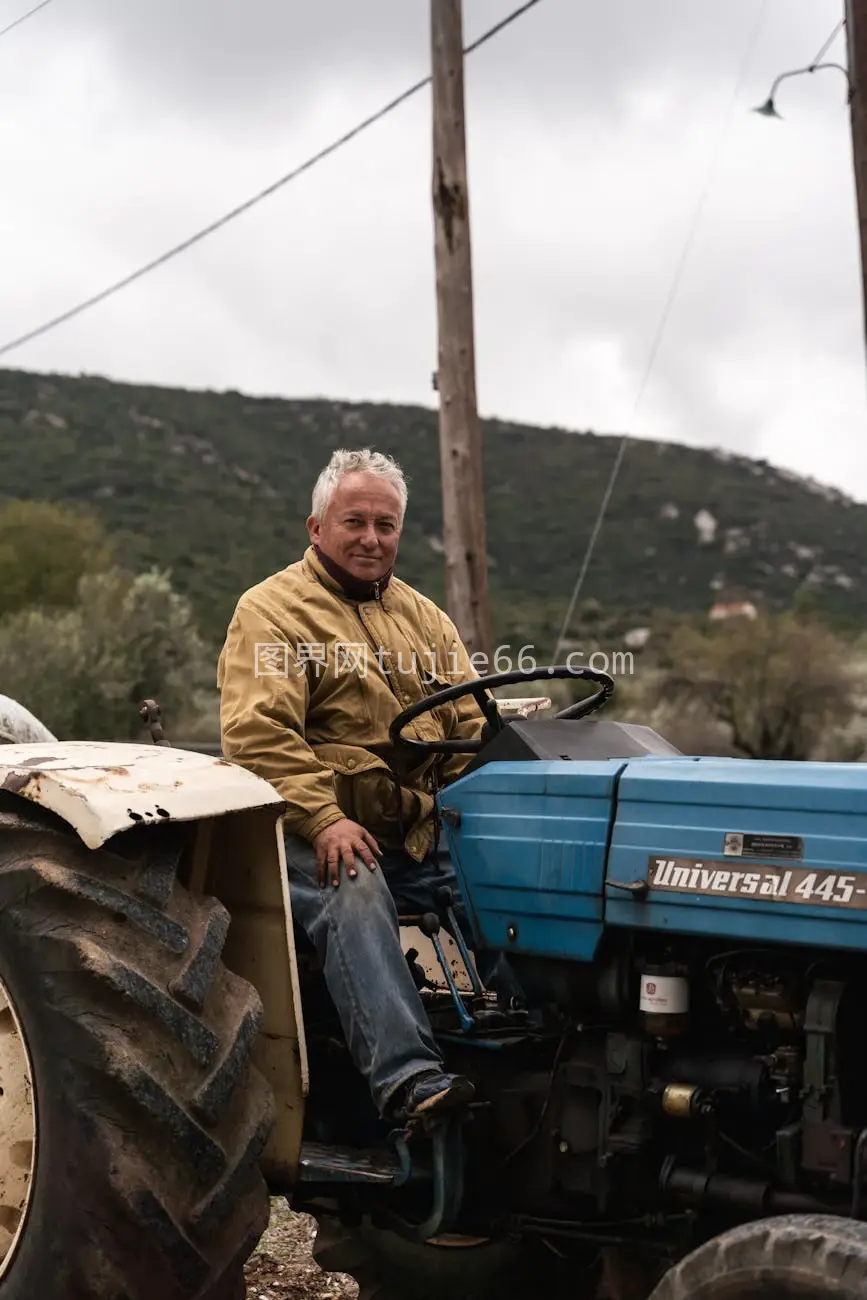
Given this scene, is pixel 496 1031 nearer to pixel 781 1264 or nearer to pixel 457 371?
pixel 781 1264

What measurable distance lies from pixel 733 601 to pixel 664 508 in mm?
8674

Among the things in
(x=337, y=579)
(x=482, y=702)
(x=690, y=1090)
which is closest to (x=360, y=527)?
(x=337, y=579)

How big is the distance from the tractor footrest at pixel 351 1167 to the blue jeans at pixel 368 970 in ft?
0.45

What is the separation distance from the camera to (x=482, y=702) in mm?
3395

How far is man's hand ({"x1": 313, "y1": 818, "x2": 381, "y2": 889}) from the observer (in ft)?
11.0

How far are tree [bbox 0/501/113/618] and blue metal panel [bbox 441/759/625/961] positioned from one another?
2364 centimetres

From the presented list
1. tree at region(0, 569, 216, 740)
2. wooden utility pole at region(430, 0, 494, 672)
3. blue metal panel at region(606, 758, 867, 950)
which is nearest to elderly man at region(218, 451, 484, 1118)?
blue metal panel at region(606, 758, 867, 950)

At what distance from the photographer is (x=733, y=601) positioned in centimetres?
4209

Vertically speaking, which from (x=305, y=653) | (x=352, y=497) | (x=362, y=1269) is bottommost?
(x=362, y=1269)

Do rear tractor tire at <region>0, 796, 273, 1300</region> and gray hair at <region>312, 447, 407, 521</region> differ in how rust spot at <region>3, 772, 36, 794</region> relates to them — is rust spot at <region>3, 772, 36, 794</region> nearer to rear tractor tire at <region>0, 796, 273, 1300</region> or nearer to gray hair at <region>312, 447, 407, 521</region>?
rear tractor tire at <region>0, 796, 273, 1300</region>

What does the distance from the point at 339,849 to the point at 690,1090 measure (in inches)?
35.0

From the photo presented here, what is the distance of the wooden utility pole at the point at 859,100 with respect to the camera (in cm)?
685

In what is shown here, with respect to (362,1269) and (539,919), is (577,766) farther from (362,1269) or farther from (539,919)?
(362,1269)

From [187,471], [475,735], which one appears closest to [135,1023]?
[475,735]
